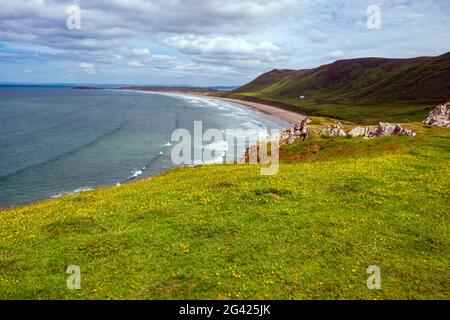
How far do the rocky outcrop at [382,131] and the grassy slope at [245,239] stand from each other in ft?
83.0

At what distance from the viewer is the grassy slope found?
16938mm

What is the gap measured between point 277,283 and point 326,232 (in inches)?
241

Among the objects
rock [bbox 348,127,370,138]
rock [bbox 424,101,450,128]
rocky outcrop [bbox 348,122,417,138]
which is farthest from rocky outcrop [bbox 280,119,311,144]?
rock [bbox 424,101,450,128]

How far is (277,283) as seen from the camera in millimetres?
17062

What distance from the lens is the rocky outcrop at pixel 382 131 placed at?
5758 cm

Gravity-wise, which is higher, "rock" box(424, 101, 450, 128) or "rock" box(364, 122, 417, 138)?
"rock" box(424, 101, 450, 128)

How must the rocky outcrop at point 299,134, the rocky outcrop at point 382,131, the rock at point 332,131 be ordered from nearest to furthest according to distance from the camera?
the rocky outcrop at point 382,131 → the rock at point 332,131 → the rocky outcrop at point 299,134

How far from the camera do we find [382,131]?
62.9m

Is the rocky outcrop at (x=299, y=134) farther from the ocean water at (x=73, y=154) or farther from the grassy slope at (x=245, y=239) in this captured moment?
the grassy slope at (x=245, y=239)

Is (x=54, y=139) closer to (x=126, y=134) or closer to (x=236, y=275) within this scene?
(x=126, y=134)

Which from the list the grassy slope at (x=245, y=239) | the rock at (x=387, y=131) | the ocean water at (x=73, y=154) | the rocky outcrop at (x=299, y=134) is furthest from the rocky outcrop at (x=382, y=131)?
the ocean water at (x=73, y=154)

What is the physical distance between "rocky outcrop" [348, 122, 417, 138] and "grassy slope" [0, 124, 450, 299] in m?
25.3

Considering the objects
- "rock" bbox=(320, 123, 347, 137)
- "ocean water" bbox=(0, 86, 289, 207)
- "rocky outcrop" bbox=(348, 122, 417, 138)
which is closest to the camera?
→ "rocky outcrop" bbox=(348, 122, 417, 138)

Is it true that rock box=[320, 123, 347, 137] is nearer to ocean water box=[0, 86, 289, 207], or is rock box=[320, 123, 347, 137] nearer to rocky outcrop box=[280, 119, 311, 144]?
rocky outcrop box=[280, 119, 311, 144]
